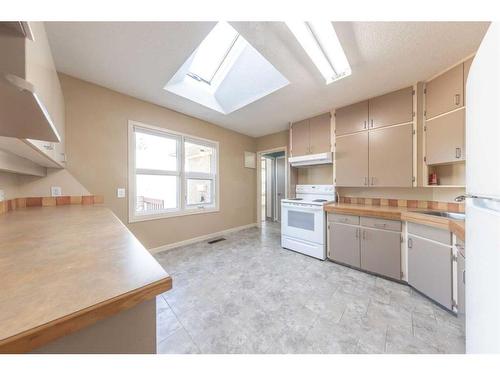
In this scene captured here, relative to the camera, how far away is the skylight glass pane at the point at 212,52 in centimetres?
225

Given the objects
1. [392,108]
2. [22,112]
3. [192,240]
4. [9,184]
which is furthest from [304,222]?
[9,184]

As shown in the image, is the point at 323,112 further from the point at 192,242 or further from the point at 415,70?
the point at 192,242

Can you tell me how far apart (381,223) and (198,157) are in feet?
10.1

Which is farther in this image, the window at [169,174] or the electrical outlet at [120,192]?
the window at [169,174]

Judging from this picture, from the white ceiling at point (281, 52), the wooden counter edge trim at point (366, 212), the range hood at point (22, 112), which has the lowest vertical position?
the wooden counter edge trim at point (366, 212)

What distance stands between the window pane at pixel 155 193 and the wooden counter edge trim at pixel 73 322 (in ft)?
8.50

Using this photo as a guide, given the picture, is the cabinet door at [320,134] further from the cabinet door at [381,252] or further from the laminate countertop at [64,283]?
the laminate countertop at [64,283]

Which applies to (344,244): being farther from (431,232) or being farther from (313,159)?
(313,159)

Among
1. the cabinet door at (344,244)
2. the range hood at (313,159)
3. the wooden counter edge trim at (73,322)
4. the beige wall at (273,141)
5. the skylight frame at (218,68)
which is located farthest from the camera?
the beige wall at (273,141)

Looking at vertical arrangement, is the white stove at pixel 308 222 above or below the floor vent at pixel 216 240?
above

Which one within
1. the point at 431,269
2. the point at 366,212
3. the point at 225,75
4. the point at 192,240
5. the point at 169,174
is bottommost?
the point at 192,240

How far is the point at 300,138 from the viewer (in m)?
3.18

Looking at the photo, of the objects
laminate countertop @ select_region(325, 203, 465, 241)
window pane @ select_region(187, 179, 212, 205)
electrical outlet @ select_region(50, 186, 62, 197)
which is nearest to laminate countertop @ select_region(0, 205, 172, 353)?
electrical outlet @ select_region(50, 186, 62, 197)

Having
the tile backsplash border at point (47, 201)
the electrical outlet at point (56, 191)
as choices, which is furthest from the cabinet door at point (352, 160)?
the electrical outlet at point (56, 191)
